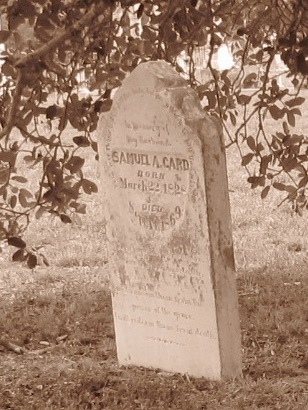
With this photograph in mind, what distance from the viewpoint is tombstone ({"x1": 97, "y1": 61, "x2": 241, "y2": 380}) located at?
4844mm

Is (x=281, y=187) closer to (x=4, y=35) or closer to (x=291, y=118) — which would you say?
(x=291, y=118)

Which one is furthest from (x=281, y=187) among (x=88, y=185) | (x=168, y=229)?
(x=88, y=185)

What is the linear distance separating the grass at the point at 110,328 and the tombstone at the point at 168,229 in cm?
16

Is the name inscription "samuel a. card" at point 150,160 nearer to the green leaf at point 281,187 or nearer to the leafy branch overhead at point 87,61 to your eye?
the leafy branch overhead at point 87,61

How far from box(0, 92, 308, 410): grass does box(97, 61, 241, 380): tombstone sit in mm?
157

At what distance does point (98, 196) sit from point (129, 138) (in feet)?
16.9

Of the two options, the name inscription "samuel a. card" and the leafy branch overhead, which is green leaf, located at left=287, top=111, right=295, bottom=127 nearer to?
the leafy branch overhead

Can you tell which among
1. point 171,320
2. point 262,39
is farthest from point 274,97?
point 171,320

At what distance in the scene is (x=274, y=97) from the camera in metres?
5.78

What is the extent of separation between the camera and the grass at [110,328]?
4.94 meters

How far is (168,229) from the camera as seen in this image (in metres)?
5.06

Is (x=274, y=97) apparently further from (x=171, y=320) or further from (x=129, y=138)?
(x=171, y=320)

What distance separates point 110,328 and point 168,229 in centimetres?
142

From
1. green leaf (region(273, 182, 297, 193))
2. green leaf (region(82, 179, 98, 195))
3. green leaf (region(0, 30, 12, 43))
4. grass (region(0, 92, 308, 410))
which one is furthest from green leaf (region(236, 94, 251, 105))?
green leaf (region(0, 30, 12, 43))
